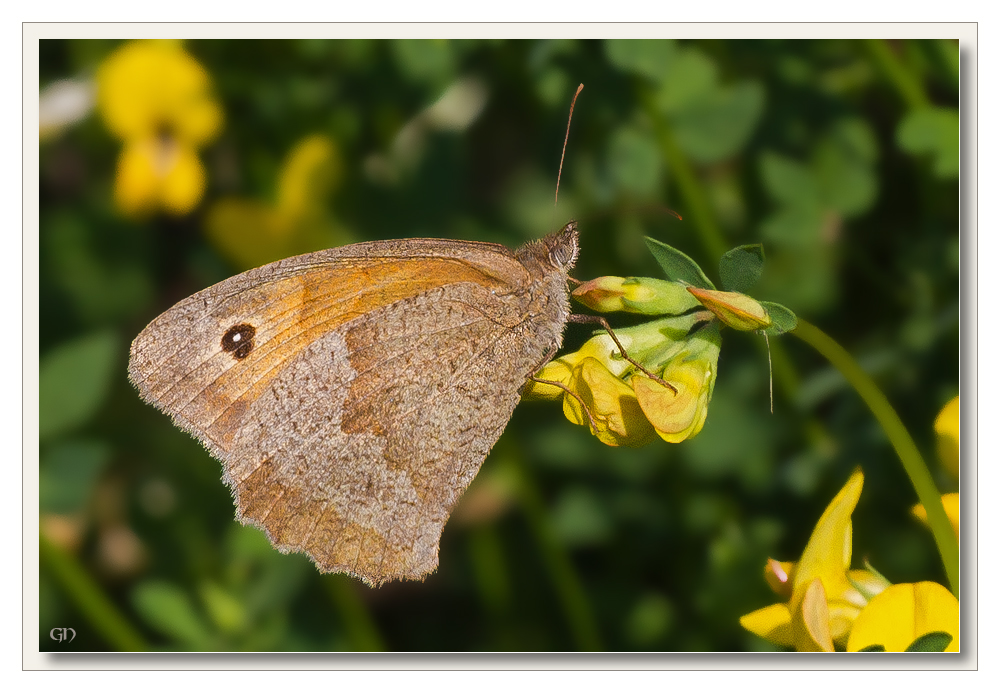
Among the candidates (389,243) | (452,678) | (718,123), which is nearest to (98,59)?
(389,243)

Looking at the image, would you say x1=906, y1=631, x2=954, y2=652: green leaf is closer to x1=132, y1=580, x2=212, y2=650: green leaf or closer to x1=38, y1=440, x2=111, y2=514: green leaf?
x1=132, y1=580, x2=212, y2=650: green leaf

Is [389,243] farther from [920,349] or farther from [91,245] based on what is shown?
[91,245]

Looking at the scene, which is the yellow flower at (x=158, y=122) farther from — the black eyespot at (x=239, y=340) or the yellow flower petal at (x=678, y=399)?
the yellow flower petal at (x=678, y=399)

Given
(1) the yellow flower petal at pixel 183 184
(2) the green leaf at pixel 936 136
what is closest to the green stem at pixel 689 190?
(2) the green leaf at pixel 936 136

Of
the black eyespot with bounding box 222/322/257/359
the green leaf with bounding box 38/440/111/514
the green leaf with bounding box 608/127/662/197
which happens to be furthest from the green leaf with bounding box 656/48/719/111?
the green leaf with bounding box 38/440/111/514

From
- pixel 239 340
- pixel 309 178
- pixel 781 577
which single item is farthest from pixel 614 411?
pixel 309 178

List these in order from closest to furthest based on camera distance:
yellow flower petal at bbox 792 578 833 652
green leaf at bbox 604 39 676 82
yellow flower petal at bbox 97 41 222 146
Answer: yellow flower petal at bbox 792 578 833 652, green leaf at bbox 604 39 676 82, yellow flower petal at bbox 97 41 222 146
